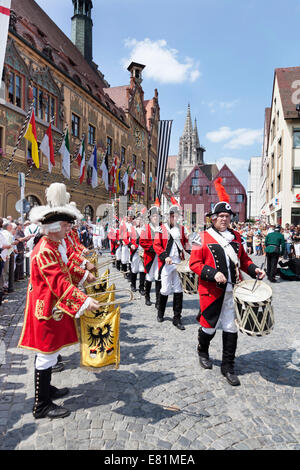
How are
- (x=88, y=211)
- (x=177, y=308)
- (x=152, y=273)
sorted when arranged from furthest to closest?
(x=88, y=211) → (x=152, y=273) → (x=177, y=308)

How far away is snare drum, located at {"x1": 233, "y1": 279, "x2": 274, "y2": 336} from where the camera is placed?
10.5 feet

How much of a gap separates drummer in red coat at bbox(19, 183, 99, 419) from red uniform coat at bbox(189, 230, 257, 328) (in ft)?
4.70

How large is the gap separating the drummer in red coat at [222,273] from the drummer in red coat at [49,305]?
1.46 metres

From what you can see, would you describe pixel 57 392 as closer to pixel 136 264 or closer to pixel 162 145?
pixel 136 264

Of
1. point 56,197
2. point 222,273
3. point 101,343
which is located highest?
point 56,197

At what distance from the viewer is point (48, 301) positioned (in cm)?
263

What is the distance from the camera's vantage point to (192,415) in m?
2.81

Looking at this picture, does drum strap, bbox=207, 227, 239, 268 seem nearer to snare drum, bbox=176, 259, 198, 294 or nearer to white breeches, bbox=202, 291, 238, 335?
white breeches, bbox=202, 291, 238, 335

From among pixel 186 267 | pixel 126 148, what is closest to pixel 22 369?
pixel 186 267

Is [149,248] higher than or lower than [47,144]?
lower

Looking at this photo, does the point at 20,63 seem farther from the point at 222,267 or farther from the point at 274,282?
the point at 222,267

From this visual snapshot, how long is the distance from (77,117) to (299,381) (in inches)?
878

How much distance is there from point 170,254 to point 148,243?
3.71 ft

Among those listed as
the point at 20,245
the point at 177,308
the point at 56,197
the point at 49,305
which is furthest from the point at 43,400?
the point at 20,245
